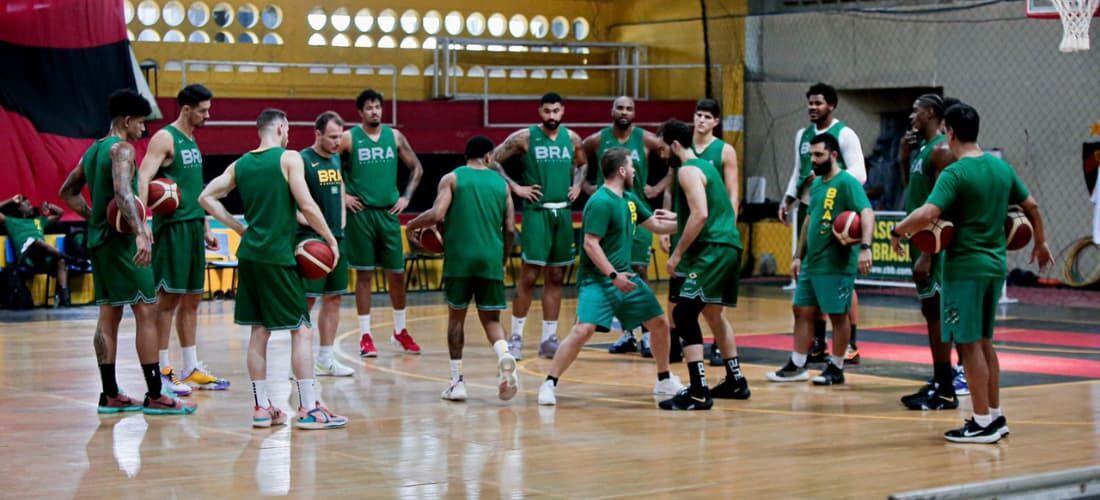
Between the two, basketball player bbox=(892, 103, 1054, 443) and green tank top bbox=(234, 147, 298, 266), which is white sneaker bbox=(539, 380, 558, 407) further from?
basketball player bbox=(892, 103, 1054, 443)

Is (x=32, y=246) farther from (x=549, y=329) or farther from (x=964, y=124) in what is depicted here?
(x=964, y=124)

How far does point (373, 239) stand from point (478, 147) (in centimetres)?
333

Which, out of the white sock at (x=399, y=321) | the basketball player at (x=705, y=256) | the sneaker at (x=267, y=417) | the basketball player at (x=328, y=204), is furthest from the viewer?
the white sock at (x=399, y=321)

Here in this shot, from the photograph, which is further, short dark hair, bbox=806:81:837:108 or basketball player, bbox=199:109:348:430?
short dark hair, bbox=806:81:837:108

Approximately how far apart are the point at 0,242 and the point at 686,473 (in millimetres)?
13514

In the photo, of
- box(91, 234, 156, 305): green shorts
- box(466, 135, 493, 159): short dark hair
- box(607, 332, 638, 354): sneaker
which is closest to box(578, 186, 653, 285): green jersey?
box(466, 135, 493, 159): short dark hair

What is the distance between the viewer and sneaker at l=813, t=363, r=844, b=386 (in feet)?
40.2

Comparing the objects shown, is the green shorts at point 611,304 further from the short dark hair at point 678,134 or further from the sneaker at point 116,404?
the sneaker at point 116,404

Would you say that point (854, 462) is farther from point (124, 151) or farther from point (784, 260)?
point (784, 260)

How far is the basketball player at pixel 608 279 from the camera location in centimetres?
1096

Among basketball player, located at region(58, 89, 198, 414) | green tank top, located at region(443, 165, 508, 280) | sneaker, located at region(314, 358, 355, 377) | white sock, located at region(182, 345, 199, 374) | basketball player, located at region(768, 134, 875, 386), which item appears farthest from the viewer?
sneaker, located at region(314, 358, 355, 377)

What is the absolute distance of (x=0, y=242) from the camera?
19.7 metres

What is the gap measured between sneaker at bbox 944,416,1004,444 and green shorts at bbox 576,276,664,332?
2.36 metres

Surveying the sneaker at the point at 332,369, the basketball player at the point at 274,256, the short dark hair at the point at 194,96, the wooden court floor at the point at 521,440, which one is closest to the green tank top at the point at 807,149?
the wooden court floor at the point at 521,440
